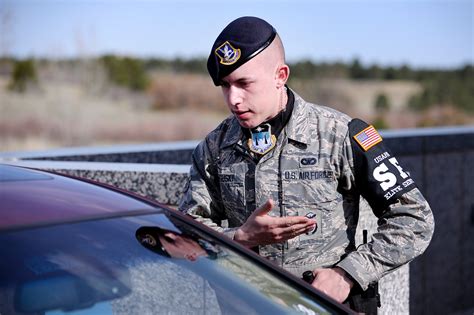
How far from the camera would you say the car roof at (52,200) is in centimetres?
232

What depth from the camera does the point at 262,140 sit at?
119 inches

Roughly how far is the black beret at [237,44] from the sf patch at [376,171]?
15.8 inches

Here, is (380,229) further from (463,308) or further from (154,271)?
(463,308)

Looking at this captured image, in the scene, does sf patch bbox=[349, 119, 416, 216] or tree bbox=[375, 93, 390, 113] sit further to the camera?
tree bbox=[375, 93, 390, 113]

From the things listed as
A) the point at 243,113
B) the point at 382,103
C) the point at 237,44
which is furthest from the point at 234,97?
the point at 382,103

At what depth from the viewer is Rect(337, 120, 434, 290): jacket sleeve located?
287cm

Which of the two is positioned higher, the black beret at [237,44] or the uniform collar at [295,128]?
the black beret at [237,44]

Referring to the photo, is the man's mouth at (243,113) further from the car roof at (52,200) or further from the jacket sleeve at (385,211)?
the car roof at (52,200)

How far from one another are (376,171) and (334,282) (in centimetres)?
37

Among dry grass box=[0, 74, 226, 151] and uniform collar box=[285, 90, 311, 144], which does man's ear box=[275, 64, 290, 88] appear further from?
dry grass box=[0, 74, 226, 151]

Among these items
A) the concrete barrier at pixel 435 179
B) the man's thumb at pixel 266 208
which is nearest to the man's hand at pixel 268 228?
the man's thumb at pixel 266 208

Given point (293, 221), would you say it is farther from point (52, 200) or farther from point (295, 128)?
point (52, 200)

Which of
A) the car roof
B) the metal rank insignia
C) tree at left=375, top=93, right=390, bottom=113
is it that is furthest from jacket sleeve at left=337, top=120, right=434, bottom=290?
tree at left=375, top=93, right=390, bottom=113

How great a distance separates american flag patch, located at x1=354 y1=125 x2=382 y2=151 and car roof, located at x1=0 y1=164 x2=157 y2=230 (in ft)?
2.39
